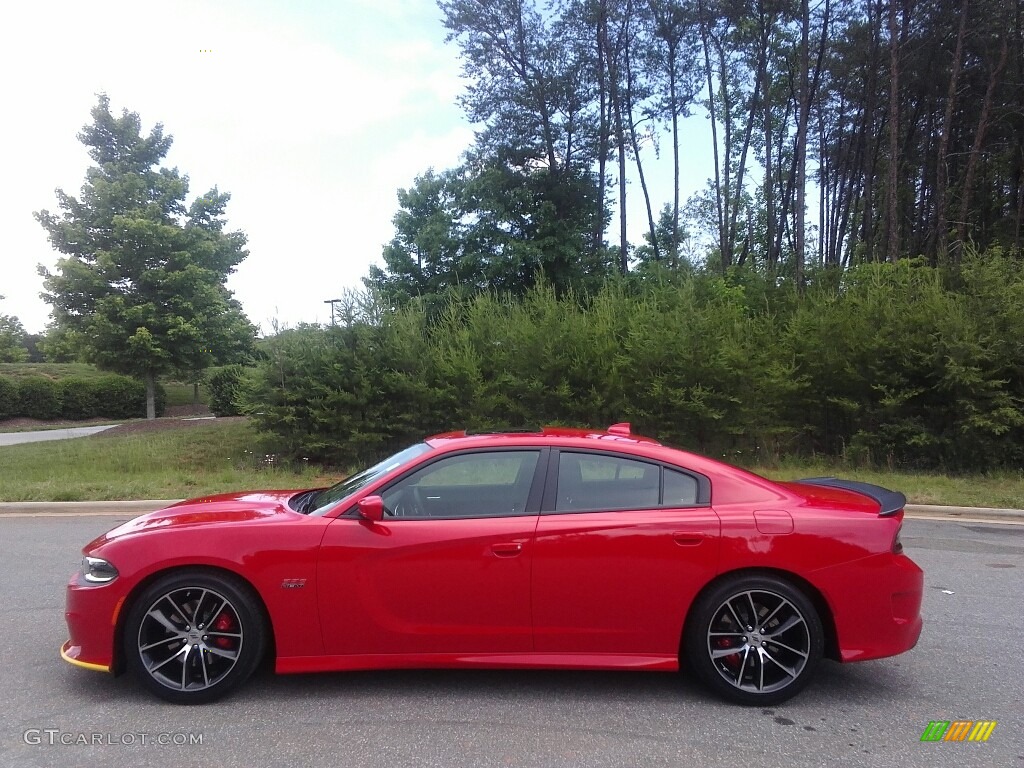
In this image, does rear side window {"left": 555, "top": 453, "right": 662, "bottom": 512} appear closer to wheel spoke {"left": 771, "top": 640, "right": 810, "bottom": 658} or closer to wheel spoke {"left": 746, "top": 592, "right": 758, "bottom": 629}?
wheel spoke {"left": 746, "top": 592, "right": 758, "bottom": 629}

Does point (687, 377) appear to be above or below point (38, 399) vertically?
below

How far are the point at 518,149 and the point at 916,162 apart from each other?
17.6m

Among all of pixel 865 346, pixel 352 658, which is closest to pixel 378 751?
pixel 352 658

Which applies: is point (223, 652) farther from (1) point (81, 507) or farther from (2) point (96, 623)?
(1) point (81, 507)

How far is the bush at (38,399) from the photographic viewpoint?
99.2ft

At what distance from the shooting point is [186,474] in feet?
41.1

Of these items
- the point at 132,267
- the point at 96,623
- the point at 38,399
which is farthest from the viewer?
the point at 38,399

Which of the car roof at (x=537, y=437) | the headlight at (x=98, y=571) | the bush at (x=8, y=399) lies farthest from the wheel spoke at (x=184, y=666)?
the bush at (x=8, y=399)

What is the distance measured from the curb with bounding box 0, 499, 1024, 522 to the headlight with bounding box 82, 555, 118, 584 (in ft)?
20.3

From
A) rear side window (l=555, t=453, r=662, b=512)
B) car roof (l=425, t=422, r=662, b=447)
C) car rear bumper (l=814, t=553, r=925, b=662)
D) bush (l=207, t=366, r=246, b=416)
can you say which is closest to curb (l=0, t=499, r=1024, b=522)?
car rear bumper (l=814, t=553, r=925, b=662)

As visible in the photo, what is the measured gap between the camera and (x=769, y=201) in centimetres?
3002

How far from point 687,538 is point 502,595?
102 centimetres

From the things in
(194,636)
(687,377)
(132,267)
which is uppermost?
(132,267)

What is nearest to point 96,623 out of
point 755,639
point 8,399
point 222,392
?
point 755,639
